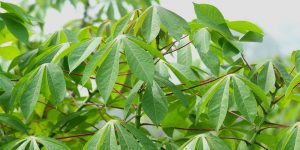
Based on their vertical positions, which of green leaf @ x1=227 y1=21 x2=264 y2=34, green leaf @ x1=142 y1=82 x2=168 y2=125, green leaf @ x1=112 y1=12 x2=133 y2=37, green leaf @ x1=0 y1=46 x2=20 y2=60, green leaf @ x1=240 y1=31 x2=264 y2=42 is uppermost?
green leaf @ x1=112 y1=12 x2=133 y2=37

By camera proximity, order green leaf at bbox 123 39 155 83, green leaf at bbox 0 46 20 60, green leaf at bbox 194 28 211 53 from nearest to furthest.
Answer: green leaf at bbox 123 39 155 83 → green leaf at bbox 194 28 211 53 → green leaf at bbox 0 46 20 60

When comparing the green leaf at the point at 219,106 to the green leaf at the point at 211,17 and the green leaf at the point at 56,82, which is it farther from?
the green leaf at the point at 56,82

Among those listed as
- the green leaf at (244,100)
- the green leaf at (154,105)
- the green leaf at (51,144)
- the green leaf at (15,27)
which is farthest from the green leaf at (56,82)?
the green leaf at (244,100)

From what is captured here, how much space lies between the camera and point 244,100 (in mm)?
1424

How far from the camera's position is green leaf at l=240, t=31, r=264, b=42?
5.19 ft

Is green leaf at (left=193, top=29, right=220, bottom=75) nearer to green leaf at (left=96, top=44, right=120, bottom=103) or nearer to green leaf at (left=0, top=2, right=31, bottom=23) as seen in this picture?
green leaf at (left=96, top=44, right=120, bottom=103)

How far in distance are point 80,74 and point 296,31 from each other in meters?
29.2

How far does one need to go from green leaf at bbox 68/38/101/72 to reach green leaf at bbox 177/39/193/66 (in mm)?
341

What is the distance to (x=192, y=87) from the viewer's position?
157 centimetres

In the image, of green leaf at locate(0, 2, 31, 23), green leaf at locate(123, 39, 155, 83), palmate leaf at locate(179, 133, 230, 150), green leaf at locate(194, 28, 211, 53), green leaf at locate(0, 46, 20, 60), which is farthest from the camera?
green leaf at locate(0, 46, 20, 60)

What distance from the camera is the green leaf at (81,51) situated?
141 cm

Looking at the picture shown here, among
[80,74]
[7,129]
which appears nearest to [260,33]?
[80,74]

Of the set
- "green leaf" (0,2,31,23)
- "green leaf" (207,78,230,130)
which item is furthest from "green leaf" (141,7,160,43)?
"green leaf" (0,2,31,23)

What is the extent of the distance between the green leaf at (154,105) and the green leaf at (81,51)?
0.17 metres
